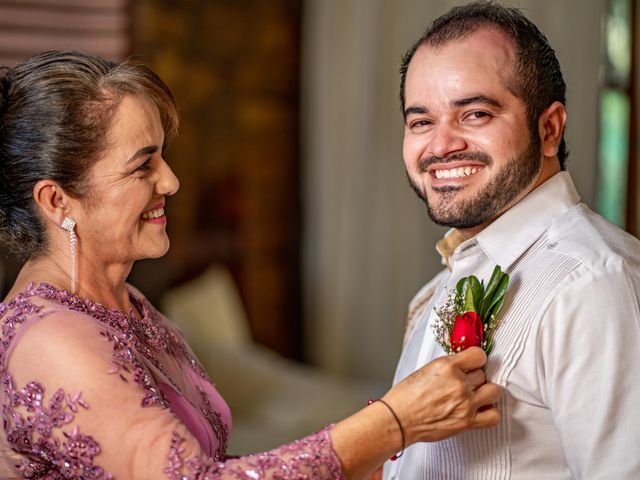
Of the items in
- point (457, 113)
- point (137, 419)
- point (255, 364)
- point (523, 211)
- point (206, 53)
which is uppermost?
point (206, 53)

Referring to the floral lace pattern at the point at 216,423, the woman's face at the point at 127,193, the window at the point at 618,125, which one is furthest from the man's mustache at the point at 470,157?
the window at the point at 618,125

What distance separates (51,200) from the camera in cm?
187

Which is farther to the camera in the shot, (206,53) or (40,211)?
(206,53)

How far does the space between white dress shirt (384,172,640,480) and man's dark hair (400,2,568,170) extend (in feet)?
0.61

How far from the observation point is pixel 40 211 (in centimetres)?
190

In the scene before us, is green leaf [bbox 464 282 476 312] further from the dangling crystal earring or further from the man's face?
the dangling crystal earring

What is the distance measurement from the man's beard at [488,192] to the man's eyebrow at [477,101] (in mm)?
109

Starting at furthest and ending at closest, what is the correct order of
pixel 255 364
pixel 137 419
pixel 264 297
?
pixel 264 297 → pixel 255 364 → pixel 137 419

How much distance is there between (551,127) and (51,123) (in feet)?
3.61

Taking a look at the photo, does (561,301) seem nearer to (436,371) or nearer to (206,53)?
(436,371)

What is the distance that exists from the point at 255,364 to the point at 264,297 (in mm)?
1355

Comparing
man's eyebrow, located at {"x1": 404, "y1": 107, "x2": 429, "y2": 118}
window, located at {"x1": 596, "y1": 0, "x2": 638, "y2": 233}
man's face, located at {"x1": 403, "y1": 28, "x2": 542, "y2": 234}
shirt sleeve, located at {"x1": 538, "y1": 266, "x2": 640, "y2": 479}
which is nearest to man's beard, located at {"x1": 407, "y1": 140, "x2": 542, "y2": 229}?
man's face, located at {"x1": 403, "y1": 28, "x2": 542, "y2": 234}

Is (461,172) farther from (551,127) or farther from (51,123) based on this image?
(51,123)

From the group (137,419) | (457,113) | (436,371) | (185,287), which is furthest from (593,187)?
(137,419)
